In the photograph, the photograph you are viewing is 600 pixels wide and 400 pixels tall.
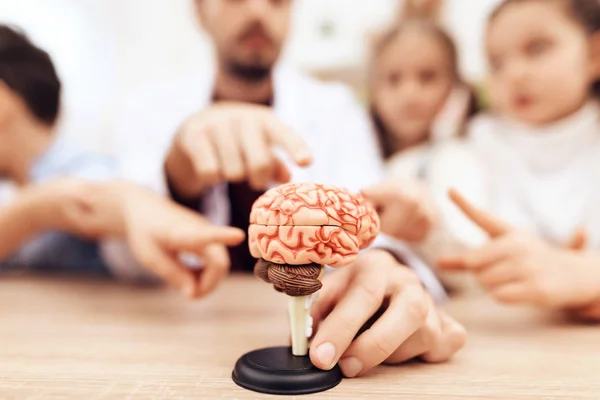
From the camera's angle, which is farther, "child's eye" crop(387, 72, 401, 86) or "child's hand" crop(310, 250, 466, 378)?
"child's eye" crop(387, 72, 401, 86)

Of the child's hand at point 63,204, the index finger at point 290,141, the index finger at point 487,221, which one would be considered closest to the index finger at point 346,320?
the index finger at point 290,141

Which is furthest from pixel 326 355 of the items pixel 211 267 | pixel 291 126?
pixel 291 126

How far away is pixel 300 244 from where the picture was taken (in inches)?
15.8

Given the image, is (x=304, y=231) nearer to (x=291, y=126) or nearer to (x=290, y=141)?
(x=290, y=141)

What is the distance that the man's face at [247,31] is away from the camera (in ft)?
3.09

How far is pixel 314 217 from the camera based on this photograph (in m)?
0.40

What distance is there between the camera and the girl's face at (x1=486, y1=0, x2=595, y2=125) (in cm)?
89

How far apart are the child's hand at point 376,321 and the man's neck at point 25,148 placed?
762 millimetres

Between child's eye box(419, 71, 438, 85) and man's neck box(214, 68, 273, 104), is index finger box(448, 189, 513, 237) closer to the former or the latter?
child's eye box(419, 71, 438, 85)

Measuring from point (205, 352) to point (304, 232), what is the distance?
7.9 inches

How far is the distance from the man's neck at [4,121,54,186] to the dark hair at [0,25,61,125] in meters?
0.02

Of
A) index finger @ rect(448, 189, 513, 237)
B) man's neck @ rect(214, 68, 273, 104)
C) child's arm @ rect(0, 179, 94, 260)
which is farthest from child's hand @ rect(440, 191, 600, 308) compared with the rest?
child's arm @ rect(0, 179, 94, 260)

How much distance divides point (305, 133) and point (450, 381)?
622mm

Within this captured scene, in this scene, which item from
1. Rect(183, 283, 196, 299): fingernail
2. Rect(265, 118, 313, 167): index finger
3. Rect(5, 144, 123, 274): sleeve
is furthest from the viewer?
Answer: Rect(5, 144, 123, 274): sleeve
